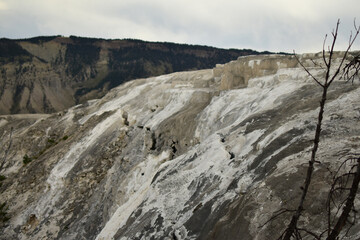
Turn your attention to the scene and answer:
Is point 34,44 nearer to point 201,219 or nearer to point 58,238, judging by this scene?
point 58,238

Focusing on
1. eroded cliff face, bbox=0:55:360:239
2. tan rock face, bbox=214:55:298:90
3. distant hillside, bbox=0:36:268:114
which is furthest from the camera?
distant hillside, bbox=0:36:268:114

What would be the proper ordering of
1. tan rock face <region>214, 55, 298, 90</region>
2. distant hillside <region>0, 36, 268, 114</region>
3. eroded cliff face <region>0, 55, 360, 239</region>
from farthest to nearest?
distant hillside <region>0, 36, 268, 114</region> < tan rock face <region>214, 55, 298, 90</region> < eroded cliff face <region>0, 55, 360, 239</region>

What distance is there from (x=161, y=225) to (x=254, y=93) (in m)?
13.0

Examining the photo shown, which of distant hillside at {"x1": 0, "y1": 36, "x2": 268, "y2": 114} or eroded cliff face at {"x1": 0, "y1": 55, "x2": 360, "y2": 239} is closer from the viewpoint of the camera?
eroded cliff face at {"x1": 0, "y1": 55, "x2": 360, "y2": 239}

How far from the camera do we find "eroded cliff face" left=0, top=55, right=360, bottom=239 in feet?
28.7

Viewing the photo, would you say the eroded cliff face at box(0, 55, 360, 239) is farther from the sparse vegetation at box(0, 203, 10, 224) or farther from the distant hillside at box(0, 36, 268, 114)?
the distant hillside at box(0, 36, 268, 114)

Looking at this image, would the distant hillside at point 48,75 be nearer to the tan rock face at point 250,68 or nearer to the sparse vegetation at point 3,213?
the sparse vegetation at point 3,213

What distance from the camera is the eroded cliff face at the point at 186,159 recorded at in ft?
28.7

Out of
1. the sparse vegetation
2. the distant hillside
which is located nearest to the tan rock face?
the sparse vegetation

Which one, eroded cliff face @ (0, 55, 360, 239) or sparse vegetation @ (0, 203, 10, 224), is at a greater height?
eroded cliff face @ (0, 55, 360, 239)

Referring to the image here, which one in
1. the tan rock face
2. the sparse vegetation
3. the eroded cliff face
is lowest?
the sparse vegetation

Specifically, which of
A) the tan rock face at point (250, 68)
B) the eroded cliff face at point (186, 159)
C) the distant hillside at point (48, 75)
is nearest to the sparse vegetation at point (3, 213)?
the eroded cliff face at point (186, 159)

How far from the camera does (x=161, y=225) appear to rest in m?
11.5

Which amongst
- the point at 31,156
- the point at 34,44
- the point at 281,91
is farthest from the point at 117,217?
the point at 34,44
